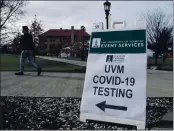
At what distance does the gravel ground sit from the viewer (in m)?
5.52

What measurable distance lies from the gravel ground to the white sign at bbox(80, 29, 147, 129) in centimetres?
28

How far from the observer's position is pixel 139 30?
5328mm

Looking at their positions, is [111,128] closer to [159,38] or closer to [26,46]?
[26,46]

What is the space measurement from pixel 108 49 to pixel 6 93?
3772 mm

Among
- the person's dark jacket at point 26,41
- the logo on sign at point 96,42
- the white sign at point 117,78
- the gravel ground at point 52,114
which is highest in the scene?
the person's dark jacket at point 26,41

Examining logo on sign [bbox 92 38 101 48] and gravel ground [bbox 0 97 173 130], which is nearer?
gravel ground [bbox 0 97 173 130]

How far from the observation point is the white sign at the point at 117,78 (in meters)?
5.18

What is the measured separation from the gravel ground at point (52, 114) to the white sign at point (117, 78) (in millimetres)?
276

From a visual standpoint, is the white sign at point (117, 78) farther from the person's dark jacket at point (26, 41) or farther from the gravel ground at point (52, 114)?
the person's dark jacket at point (26, 41)

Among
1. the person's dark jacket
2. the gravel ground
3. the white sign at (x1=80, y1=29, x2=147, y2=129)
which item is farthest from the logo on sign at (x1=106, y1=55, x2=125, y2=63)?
the person's dark jacket

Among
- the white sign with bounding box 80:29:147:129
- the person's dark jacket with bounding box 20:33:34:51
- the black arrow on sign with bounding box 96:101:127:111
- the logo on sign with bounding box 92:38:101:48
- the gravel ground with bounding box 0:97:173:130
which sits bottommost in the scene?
the gravel ground with bounding box 0:97:173:130

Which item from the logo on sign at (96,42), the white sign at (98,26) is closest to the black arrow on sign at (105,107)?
the logo on sign at (96,42)

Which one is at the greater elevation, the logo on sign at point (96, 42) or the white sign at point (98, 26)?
the white sign at point (98, 26)

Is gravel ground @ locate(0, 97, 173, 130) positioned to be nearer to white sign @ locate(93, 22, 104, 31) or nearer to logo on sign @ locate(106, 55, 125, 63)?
logo on sign @ locate(106, 55, 125, 63)
